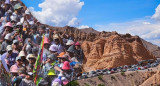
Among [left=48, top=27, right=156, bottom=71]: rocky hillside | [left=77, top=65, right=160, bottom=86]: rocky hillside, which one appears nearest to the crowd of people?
[left=77, top=65, right=160, bottom=86]: rocky hillside

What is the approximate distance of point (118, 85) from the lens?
41406mm

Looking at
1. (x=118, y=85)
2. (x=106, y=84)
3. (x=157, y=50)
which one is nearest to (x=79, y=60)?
(x=106, y=84)

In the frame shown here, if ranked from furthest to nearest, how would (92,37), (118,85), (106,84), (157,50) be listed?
(157,50) → (92,37) → (118,85) → (106,84)

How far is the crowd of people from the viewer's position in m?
5.80

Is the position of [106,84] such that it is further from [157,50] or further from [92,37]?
[157,50]

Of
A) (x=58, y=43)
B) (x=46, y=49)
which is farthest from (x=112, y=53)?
(x=46, y=49)

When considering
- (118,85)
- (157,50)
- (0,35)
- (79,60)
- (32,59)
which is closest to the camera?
(32,59)

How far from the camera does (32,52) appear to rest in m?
6.87

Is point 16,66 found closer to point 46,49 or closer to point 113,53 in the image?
point 46,49

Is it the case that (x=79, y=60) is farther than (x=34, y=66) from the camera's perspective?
Yes

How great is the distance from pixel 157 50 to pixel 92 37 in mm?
35561

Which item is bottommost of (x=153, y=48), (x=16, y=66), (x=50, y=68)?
(x=50, y=68)

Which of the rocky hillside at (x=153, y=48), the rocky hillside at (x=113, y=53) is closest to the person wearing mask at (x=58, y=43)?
the rocky hillside at (x=113, y=53)

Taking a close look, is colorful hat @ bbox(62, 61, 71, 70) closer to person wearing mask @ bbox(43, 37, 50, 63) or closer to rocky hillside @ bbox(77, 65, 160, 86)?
person wearing mask @ bbox(43, 37, 50, 63)
